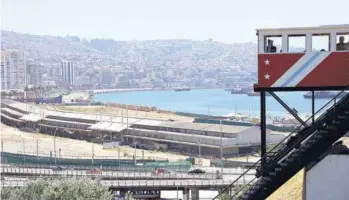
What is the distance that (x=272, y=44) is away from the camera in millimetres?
10906

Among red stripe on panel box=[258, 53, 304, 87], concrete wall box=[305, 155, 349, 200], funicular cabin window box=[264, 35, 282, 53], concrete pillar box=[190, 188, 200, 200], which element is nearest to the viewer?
concrete wall box=[305, 155, 349, 200]

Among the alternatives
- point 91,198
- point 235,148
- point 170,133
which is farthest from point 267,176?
point 170,133

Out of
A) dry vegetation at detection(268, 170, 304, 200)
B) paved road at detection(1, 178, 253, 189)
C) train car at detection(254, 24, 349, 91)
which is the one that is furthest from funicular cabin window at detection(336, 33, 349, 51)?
paved road at detection(1, 178, 253, 189)

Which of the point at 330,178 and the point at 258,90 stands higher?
the point at 258,90

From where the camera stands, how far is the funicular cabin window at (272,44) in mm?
10734

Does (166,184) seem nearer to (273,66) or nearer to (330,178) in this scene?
(273,66)

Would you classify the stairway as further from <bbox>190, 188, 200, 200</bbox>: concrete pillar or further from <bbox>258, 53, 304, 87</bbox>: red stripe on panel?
<bbox>190, 188, 200, 200</bbox>: concrete pillar

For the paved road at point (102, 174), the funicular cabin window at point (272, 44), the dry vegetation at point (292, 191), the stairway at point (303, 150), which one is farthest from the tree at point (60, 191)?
the paved road at point (102, 174)

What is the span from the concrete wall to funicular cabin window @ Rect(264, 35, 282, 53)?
7.50ft

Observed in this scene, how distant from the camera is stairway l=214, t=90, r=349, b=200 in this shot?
9859 mm

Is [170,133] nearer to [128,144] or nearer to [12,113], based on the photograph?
[128,144]

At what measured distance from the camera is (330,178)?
1014 cm

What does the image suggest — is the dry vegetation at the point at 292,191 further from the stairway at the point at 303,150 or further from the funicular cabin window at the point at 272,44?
the funicular cabin window at the point at 272,44

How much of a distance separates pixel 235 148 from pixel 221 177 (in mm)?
20287
